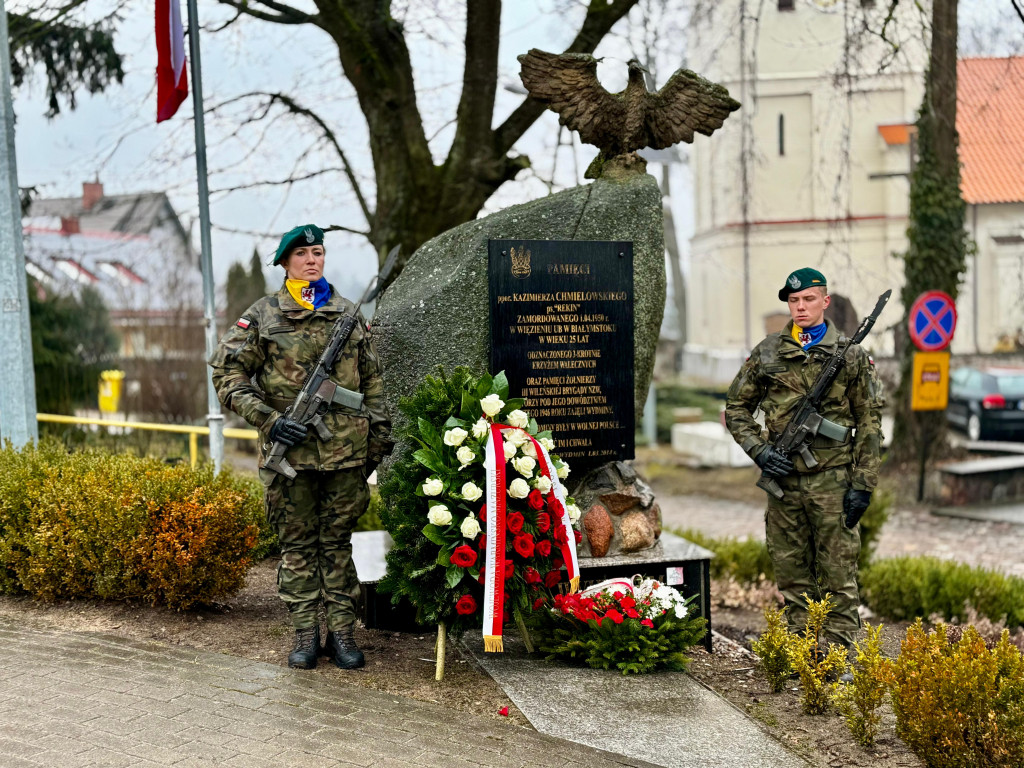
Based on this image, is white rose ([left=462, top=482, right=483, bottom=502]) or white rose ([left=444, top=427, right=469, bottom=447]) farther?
white rose ([left=444, top=427, right=469, bottom=447])

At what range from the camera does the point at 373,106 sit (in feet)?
32.7

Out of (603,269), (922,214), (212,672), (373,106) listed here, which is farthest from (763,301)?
(212,672)

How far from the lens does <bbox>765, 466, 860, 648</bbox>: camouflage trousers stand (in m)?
5.48

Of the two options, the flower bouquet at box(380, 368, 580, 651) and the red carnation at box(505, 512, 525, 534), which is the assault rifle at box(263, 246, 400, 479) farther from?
the red carnation at box(505, 512, 525, 534)

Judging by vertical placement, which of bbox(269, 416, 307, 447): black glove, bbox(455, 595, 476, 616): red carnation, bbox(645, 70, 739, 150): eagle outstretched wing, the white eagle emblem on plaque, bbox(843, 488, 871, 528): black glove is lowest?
bbox(455, 595, 476, 616): red carnation

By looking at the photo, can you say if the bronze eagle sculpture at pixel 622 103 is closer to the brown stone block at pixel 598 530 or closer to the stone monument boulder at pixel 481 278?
the stone monument boulder at pixel 481 278

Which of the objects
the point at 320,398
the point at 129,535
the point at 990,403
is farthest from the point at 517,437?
the point at 990,403

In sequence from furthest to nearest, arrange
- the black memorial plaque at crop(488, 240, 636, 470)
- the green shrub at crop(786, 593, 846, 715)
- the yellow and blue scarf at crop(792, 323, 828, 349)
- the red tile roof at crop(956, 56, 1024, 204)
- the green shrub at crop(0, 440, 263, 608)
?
1. the red tile roof at crop(956, 56, 1024, 204)
2. the black memorial plaque at crop(488, 240, 636, 470)
3. the green shrub at crop(0, 440, 263, 608)
4. the yellow and blue scarf at crop(792, 323, 828, 349)
5. the green shrub at crop(786, 593, 846, 715)

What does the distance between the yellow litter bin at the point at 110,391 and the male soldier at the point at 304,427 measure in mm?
13622

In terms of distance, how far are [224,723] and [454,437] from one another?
158 centimetres

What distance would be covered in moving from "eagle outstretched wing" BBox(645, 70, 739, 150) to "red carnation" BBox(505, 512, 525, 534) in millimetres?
2654

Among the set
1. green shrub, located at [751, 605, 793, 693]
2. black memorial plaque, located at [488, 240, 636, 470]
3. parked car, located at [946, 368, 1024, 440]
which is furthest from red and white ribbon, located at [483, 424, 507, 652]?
parked car, located at [946, 368, 1024, 440]

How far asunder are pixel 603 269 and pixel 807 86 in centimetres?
2399

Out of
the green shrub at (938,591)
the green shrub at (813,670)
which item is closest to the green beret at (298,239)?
the green shrub at (813,670)
